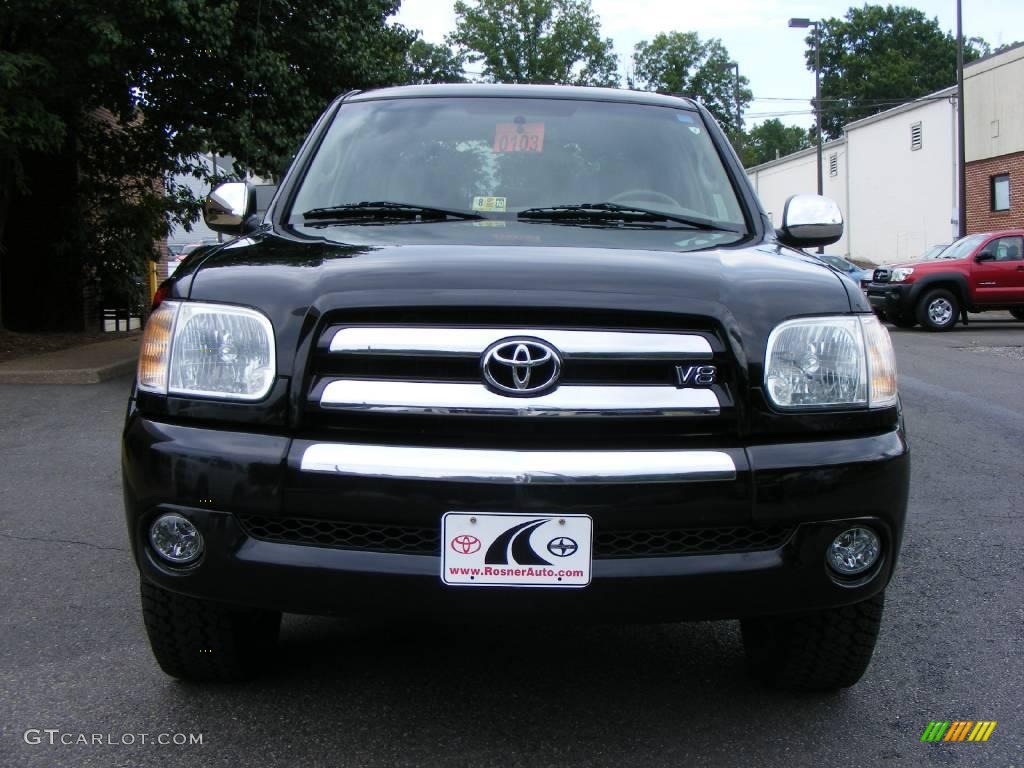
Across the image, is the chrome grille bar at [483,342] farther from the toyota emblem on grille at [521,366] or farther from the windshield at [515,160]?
the windshield at [515,160]

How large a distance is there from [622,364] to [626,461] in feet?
0.72

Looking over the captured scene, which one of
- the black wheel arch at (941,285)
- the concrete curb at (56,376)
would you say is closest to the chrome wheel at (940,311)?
the black wheel arch at (941,285)

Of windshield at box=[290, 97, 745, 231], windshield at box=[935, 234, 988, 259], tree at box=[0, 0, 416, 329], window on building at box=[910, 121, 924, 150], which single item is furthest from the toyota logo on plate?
window on building at box=[910, 121, 924, 150]

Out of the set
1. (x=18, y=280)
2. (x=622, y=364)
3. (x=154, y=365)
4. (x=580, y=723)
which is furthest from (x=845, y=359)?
(x=18, y=280)

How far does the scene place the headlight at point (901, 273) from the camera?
1784cm

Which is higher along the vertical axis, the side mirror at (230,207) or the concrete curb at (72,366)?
the side mirror at (230,207)

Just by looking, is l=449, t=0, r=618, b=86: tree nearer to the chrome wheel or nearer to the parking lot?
the chrome wheel

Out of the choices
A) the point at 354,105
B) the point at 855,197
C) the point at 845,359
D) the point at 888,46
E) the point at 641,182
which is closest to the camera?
the point at 845,359

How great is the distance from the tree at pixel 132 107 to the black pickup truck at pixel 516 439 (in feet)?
28.1

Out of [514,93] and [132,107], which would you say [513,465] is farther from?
[132,107]

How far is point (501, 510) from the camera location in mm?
2256

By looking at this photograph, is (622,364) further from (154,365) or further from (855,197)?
(855,197)

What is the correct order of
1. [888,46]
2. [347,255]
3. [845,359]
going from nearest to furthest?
[845,359] < [347,255] < [888,46]

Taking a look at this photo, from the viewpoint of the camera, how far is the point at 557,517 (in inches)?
89.0
